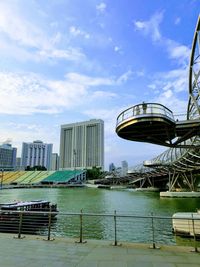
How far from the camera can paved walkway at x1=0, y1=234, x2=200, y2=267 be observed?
7844mm

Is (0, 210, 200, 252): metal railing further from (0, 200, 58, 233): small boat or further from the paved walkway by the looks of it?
the paved walkway

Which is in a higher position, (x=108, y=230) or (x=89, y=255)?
(x=89, y=255)

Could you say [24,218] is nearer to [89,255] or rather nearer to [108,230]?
[108,230]

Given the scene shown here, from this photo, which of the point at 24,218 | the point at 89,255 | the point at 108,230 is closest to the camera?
the point at 89,255

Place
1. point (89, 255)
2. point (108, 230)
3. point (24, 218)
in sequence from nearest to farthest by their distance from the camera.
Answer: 1. point (89, 255)
2. point (24, 218)
3. point (108, 230)

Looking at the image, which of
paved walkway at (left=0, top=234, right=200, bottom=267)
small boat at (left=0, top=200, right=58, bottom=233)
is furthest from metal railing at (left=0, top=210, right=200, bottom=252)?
paved walkway at (left=0, top=234, right=200, bottom=267)

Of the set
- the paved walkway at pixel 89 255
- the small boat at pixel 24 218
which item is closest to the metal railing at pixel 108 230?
the small boat at pixel 24 218

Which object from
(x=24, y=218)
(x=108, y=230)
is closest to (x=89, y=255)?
(x=108, y=230)

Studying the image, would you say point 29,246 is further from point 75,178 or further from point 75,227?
point 75,178

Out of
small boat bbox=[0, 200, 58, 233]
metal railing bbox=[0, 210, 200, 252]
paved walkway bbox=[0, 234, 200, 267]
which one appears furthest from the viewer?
metal railing bbox=[0, 210, 200, 252]

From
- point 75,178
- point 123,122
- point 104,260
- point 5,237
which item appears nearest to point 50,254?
point 104,260

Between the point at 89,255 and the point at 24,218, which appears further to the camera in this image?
the point at 24,218

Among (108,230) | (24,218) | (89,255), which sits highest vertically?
(89,255)

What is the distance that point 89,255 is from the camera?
868 cm
